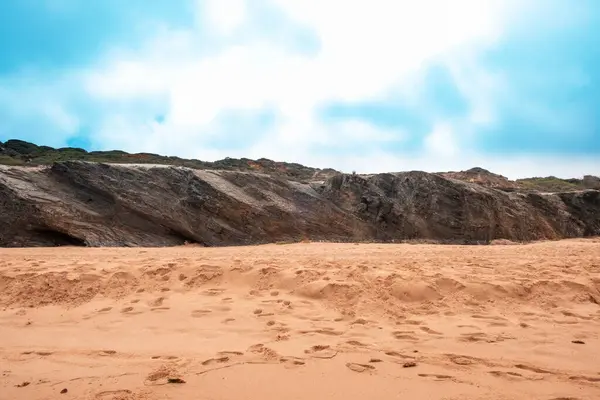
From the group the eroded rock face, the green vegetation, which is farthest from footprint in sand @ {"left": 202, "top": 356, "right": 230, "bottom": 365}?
the green vegetation

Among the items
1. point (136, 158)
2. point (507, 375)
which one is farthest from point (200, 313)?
point (136, 158)

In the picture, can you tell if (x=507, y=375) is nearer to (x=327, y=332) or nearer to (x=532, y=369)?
(x=532, y=369)

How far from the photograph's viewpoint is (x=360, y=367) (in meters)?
3.16

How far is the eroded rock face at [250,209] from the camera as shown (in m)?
12.2

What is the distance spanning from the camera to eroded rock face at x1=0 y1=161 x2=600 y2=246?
1219 centimetres

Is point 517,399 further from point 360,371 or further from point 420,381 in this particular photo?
point 360,371

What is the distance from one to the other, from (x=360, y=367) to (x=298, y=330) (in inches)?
41.8

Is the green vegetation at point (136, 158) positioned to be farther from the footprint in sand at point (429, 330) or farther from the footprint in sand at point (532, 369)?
the footprint in sand at point (532, 369)

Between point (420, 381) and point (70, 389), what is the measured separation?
2455 millimetres

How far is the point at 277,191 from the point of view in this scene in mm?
16469

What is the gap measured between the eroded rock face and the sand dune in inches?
222

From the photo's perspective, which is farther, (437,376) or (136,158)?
(136,158)

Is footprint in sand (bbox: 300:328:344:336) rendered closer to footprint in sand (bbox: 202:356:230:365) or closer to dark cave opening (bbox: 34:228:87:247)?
footprint in sand (bbox: 202:356:230:365)

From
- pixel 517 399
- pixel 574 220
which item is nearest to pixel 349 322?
pixel 517 399
